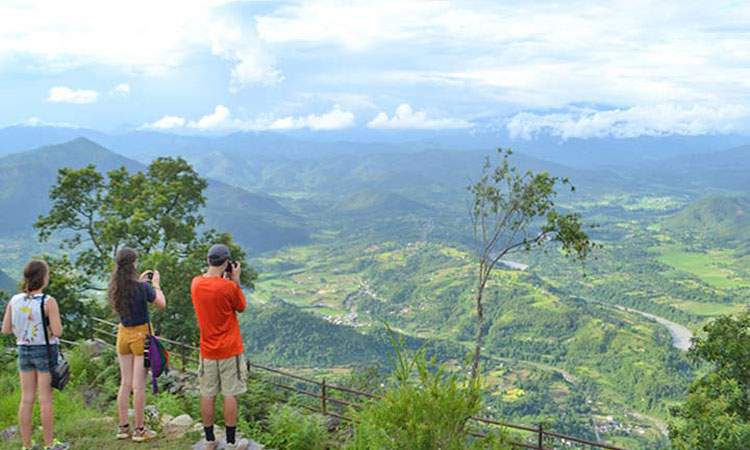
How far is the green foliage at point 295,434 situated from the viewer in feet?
22.8

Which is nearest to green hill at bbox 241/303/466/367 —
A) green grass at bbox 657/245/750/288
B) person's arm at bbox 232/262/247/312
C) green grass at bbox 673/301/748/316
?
green grass at bbox 673/301/748/316

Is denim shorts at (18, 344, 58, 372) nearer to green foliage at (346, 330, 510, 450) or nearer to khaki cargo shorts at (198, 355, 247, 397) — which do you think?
khaki cargo shorts at (198, 355, 247, 397)

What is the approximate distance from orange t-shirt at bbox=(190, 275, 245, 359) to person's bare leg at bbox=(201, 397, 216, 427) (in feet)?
2.03

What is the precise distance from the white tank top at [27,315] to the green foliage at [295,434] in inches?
128

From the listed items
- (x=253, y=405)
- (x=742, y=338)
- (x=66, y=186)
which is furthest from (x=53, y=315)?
(x=66, y=186)

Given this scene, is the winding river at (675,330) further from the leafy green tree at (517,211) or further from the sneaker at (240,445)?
the sneaker at (240,445)

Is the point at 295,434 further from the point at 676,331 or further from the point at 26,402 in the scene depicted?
the point at 676,331

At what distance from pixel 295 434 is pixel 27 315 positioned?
368 cm

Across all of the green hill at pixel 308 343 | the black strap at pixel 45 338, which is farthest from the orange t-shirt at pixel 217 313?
the green hill at pixel 308 343

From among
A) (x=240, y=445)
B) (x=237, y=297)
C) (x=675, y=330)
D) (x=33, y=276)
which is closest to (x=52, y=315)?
(x=33, y=276)

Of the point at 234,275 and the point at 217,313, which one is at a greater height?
the point at 234,275

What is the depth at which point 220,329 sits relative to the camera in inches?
226

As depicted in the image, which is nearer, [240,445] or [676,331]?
[240,445]

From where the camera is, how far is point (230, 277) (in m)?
5.85
